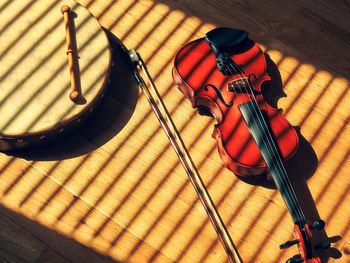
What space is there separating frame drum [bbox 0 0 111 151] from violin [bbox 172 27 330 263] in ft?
1.24

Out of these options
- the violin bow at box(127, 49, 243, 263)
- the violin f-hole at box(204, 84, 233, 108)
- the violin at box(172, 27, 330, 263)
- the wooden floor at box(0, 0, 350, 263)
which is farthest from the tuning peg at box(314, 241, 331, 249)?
the violin f-hole at box(204, 84, 233, 108)

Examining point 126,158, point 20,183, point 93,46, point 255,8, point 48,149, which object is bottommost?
point 20,183

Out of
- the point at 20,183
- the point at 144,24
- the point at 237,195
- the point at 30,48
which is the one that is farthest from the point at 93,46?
the point at 237,195

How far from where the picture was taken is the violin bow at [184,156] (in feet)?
5.77

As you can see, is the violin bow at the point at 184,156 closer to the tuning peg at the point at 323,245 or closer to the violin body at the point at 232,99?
the violin body at the point at 232,99

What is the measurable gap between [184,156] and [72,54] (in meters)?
0.64

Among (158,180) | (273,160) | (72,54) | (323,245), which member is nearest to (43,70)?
(72,54)

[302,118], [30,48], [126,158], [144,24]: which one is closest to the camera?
[30,48]

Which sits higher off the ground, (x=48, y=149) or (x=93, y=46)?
(x=93, y=46)

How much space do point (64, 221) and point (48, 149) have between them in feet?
1.04

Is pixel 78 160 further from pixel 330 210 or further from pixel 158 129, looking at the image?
pixel 330 210

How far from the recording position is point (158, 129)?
1943 millimetres

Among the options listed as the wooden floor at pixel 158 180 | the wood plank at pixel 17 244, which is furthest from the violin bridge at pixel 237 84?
the wood plank at pixel 17 244

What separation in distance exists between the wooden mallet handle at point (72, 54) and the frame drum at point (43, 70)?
1cm
